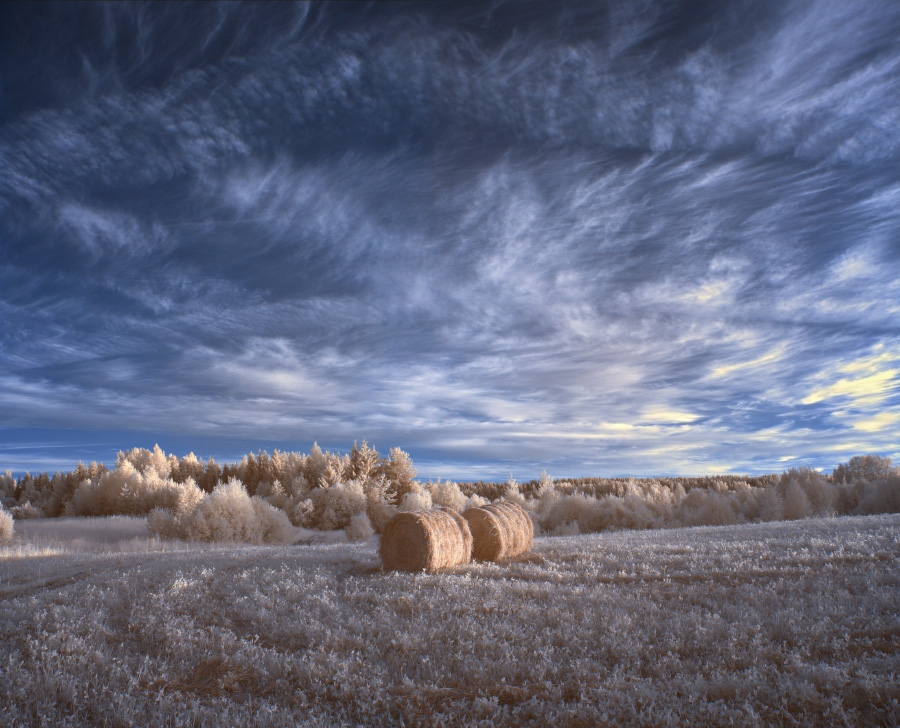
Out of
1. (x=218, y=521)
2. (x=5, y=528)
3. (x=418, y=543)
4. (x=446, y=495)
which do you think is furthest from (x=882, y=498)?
(x=5, y=528)

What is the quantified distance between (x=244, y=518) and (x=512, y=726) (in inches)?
1086

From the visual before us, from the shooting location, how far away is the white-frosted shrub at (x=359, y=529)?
36.5m

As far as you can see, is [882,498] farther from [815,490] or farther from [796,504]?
[815,490]

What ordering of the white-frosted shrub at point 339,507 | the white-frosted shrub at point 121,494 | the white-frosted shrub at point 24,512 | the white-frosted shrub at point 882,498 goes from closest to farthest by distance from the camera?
the white-frosted shrub at point 882,498, the white-frosted shrub at point 339,507, the white-frosted shrub at point 121,494, the white-frosted shrub at point 24,512

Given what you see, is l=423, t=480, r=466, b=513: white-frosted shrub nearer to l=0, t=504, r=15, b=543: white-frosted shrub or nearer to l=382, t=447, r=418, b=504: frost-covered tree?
l=382, t=447, r=418, b=504: frost-covered tree

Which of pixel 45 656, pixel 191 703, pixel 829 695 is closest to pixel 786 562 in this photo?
pixel 829 695

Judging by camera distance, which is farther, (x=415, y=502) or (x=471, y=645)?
(x=415, y=502)

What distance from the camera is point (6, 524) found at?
28875mm

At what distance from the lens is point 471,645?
870 centimetres

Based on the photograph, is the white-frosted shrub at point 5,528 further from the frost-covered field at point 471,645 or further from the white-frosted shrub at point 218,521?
the frost-covered field at point 471,645

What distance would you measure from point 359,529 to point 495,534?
859 inches

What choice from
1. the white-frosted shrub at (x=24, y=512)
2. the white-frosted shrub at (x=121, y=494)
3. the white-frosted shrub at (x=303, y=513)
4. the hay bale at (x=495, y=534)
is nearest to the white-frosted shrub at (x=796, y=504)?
the hay bale at (x=495, y=534)

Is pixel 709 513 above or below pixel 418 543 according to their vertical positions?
above

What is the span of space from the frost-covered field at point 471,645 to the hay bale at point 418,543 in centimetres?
96
